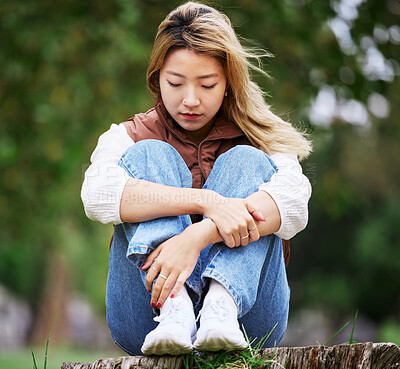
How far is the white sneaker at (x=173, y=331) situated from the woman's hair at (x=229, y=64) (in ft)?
2.70

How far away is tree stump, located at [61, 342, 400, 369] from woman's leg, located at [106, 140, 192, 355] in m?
0.34

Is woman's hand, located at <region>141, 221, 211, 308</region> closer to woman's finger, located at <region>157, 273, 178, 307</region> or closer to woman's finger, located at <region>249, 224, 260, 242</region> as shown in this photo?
woman's finger, located at <region>157, 273, 178, 307</region>

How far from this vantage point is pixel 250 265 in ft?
7.04

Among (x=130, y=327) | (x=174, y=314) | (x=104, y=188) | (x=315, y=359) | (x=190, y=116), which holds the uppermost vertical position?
(x=190, y=116)

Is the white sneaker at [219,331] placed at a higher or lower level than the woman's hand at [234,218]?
lower

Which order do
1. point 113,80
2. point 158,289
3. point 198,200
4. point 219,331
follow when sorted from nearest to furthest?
1. point 219,331
2. point 158,289
3. point 198,200
4. point 113,80

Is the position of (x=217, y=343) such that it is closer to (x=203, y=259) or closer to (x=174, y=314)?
(x=174, y=314)

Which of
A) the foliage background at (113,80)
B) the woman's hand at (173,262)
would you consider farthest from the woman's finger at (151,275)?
the foliage background at (113,80)

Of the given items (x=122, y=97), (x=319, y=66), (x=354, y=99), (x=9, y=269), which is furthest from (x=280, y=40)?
(x=9, y=269)

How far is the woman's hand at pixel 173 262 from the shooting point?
2.09 meters

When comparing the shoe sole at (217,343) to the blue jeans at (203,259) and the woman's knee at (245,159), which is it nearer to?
the blue jeans at (203,259)

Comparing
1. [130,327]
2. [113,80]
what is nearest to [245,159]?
[130,327]

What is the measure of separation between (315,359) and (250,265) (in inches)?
15.1

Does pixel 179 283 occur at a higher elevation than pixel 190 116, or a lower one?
lower
